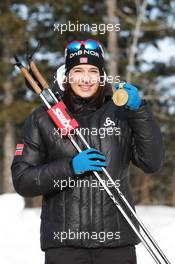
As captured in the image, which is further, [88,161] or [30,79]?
[30,79]

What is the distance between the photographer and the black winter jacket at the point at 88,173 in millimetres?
3014

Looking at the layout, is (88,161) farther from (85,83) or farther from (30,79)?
(30,79)

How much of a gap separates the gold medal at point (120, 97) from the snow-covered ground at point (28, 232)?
2857 mm

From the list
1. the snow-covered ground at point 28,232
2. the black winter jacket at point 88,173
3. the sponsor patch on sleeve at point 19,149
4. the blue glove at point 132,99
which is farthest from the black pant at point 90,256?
the snow-covered ground at point 28,232

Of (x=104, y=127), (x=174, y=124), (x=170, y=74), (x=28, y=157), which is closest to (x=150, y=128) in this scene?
(x=104, y=127)

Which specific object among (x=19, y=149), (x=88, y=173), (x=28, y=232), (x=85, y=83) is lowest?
(x=28, y=232)

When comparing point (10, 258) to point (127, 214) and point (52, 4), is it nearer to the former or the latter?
point (127, 214)

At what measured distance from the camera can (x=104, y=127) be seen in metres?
3.08

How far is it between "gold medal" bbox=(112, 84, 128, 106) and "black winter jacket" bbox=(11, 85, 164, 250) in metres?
0.10

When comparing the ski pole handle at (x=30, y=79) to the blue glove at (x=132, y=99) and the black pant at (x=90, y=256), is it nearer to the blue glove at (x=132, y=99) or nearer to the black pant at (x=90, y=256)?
the blue glove at (x=132, y=99)

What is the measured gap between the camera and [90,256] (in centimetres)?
304

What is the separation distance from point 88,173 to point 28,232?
10.7 feet

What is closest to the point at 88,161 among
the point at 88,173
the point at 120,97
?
the point at 88,173

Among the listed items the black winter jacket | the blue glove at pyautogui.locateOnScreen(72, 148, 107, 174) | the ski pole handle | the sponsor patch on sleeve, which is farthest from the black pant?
the ski pole handle
